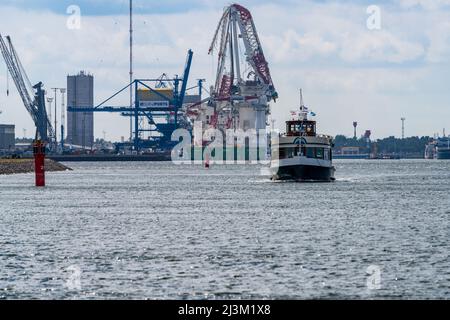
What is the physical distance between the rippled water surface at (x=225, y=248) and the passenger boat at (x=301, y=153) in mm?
25110

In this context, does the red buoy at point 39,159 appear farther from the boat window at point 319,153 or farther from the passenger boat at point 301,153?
the boat window at point 319,153

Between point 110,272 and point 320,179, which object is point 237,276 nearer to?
point 110,272

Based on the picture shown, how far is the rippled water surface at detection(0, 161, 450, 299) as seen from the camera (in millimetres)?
38656

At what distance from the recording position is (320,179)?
123 metres

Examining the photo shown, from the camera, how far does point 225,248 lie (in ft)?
166

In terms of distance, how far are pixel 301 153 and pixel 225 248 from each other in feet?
214

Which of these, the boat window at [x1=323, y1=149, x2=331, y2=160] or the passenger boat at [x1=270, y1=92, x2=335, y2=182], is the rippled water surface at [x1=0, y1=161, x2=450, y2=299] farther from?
the boat window at [x1=323, y1=149, x2=331, y2=160]

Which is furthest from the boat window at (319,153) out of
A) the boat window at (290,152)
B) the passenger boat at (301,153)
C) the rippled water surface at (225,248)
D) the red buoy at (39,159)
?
the rippled water surface at (225,248)

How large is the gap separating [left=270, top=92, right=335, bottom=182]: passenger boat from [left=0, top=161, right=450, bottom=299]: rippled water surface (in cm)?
2511

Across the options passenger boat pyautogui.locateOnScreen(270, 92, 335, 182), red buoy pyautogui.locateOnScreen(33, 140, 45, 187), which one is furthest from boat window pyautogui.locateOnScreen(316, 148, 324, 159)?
red buoy pyautogui.locateOnScreen(33, 140, 45, 187)

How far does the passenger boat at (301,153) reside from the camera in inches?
4537

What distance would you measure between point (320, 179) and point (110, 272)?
81304 mm

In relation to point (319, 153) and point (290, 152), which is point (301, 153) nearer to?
point (290, 152)
